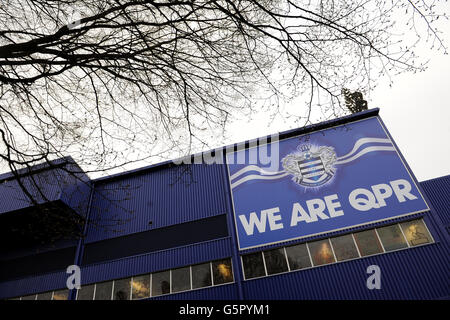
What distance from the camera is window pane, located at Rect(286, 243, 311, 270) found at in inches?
521

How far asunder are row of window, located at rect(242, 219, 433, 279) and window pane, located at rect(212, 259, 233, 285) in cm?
83

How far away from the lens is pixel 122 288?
48.8 feet

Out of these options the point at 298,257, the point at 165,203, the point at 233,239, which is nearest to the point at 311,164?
the point at 298,257

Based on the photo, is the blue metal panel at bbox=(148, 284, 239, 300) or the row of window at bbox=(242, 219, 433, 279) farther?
the blue metal panel at bbox=(148, 284, 239, 300)

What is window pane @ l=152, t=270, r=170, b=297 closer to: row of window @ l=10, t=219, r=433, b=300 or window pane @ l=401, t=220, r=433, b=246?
row of window @ l=10, t=219, r=433, b=300

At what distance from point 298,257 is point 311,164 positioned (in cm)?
550

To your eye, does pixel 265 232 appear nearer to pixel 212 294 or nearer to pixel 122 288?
pixel 212 294

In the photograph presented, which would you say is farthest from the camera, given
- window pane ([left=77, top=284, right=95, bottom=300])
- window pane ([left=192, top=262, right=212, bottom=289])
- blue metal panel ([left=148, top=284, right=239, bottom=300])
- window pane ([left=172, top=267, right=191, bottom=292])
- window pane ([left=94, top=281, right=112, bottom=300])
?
window pane ([left=77, top=284, right=95, bottom=300])

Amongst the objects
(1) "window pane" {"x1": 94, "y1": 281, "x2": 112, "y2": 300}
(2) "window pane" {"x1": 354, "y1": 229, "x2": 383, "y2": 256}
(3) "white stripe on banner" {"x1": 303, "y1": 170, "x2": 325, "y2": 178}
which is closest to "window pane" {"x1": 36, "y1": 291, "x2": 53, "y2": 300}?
(1) "window pane" {"x1": 94, "y1": 281, "x2": 112, "y2": 300}

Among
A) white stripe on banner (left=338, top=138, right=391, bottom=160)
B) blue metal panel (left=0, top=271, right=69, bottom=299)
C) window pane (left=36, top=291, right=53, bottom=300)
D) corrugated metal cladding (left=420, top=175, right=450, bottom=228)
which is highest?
white stripe on banner (left=338, top=138, right=391, bottom=160)

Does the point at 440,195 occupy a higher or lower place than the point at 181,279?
higher

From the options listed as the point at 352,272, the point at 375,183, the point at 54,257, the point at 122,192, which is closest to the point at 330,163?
the point at 375,183

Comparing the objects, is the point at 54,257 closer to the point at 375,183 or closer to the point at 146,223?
the point at 146,223

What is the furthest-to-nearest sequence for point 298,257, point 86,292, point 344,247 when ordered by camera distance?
point 86,292 → point 298,257 → point 344,247
